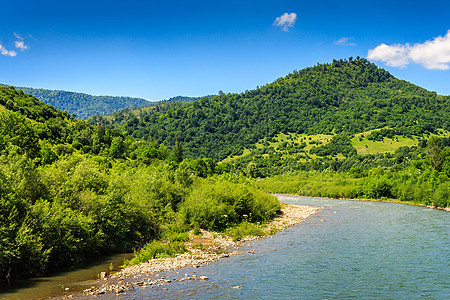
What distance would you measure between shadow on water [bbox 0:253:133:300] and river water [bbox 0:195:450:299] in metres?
3.71

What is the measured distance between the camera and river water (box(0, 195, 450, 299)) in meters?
24.5

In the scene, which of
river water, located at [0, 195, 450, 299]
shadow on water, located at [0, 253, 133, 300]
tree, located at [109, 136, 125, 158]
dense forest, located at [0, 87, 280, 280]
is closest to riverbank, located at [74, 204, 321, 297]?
river water, located at [0, 195, 450, 299]

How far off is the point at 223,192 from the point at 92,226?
2404 centimetres

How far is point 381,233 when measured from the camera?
4647cm

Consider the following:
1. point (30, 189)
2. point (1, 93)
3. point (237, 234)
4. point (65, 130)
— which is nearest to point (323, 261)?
point (237, 234)

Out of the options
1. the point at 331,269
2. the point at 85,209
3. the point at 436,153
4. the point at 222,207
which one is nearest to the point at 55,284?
the point at 85,209

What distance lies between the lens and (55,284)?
84.9 ft

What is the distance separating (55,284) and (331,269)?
2209 cm

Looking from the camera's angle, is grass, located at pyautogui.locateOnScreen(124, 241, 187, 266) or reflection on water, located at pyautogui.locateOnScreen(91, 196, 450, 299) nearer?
reflection on water, located at pyautogui.locateOnScreen(91, 196, 450, 299)

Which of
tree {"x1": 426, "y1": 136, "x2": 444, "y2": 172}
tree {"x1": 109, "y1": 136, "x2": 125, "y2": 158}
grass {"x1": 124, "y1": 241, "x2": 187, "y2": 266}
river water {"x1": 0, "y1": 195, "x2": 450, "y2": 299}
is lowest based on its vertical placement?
river water {"x1": 0, "y1": 195, "x2": 450, "y2": 299}

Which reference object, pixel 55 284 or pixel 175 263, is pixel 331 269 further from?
pixel 55 284

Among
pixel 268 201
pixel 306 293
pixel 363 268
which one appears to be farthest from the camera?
pixel 268 201

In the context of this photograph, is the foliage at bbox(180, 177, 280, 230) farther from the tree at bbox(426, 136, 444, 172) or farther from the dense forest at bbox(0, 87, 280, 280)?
the tree at bbox(426, 136, 444, 172)

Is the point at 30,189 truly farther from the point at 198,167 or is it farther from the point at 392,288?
the point at 198,167
